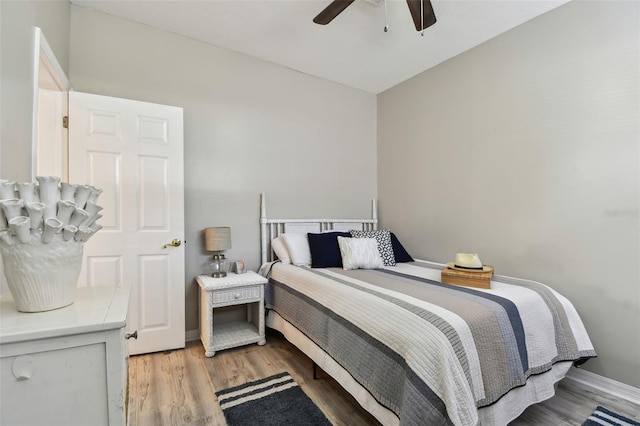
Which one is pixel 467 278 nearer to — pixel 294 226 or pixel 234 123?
pixel 294 226

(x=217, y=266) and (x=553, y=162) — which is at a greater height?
(x=553, y=162)

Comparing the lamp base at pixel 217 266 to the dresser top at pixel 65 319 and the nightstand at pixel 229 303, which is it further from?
the dresser top at pixel 65 319

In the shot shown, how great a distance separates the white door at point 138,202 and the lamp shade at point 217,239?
0.71 feet

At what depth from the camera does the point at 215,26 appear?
101 inches

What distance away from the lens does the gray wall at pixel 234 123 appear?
8.11ft

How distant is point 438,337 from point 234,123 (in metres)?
2.61

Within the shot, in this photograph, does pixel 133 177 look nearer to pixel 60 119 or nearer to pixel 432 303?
pixel 60 119

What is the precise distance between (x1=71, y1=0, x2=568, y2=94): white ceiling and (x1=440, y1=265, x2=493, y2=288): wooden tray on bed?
1999mm

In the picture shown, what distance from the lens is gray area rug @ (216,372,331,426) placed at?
163 cm

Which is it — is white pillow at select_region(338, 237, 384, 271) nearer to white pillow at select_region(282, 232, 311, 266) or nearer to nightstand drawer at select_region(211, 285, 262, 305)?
white pillow at select_region(282, 232, 311, 266)

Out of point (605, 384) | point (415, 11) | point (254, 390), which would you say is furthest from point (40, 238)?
point (605, 384)

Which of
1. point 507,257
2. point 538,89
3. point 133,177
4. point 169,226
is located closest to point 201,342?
Answer: point 169,226

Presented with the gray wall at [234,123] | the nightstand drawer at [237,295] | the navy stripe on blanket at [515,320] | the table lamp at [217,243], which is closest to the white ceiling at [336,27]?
the gray wall at [234,123]

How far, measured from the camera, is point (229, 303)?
8.09 feet
